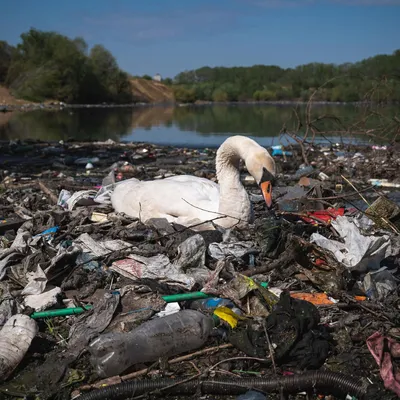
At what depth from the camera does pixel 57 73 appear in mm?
85188

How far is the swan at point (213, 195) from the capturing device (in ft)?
17.6

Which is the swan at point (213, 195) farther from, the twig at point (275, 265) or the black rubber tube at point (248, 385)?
the black rubber tube at point (248, 385)

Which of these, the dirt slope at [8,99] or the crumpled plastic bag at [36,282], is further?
the dirt slope at [8,99]

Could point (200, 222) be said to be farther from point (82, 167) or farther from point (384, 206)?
point (82, 167)

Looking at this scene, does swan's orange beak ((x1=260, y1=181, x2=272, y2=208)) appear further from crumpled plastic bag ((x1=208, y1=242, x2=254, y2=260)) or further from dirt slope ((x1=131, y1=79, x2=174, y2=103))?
dirt slope ((x1=131, y1=79, x2=174, y2=103))

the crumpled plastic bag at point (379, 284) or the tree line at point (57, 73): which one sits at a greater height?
the tree line at point (57, 73)

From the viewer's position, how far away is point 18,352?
350 cm

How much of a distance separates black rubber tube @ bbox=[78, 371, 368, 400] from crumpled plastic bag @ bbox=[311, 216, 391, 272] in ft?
5.36

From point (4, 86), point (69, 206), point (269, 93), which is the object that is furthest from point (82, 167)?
point (269, 93)

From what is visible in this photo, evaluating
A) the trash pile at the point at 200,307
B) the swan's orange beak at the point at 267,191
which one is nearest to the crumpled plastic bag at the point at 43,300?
the trash pile at the point at 200,307

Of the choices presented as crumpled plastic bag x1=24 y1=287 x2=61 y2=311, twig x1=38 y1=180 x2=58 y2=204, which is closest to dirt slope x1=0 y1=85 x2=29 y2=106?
twig x1=38 y1=180 x2=58 y2=204

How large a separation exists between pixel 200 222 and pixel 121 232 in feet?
2.98

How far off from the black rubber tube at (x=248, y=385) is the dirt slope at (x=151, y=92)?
10720 cm

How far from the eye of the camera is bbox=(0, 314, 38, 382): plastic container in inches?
134
